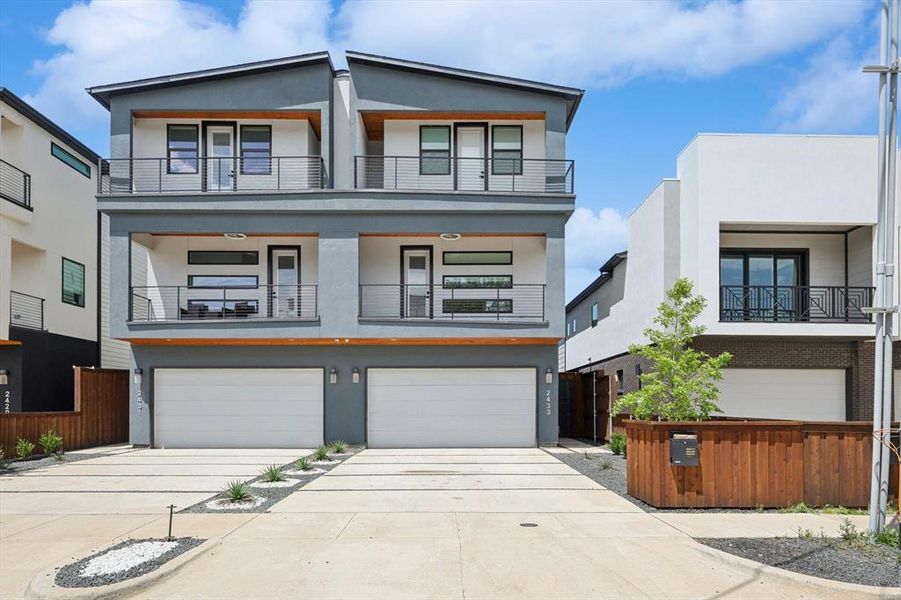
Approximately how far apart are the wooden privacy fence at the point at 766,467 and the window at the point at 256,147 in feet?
49.0

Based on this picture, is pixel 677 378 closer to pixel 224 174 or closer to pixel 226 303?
pixel 226 303

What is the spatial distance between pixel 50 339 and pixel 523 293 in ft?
51.1

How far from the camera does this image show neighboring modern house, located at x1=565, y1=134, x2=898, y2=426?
667 inches

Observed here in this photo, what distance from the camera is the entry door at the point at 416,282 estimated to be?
19844mm

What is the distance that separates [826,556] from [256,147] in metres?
18.3

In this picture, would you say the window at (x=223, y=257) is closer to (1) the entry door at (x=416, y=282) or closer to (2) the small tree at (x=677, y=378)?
(1) the entry door at (x=416, y=282)

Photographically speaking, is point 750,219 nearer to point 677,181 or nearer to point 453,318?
point 677,181

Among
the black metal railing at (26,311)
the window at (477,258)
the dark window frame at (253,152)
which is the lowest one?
the black metal railing at (26,311)

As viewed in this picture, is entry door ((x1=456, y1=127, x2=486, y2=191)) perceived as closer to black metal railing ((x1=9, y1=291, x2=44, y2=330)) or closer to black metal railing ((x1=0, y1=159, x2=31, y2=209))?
black metal railing ((x1=0, y1=159, x2=31, y2=209))

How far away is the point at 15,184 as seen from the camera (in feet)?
65.9

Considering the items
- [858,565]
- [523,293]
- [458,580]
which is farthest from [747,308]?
[458,580]

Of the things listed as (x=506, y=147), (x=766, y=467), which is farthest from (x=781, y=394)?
(x=506, y=147)

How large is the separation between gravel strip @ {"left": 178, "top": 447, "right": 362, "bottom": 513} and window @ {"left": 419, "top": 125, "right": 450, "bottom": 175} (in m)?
9.38

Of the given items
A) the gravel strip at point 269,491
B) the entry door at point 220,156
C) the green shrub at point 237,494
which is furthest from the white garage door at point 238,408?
the green shrub at point 237,494
